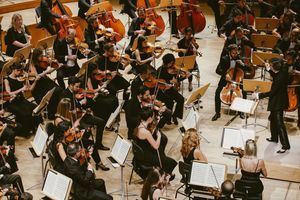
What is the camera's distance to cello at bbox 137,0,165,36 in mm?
11791

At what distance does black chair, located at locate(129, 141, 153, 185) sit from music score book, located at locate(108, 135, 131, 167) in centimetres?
47

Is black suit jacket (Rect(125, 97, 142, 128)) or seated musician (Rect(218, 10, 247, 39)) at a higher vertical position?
seated musician (Rect(218, 10, 247, 39))

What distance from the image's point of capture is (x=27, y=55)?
9.73 meters

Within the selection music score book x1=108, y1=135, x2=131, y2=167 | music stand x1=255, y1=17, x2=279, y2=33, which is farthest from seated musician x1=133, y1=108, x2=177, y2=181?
music stand x1=255, y1=17, x2=279, y2=33

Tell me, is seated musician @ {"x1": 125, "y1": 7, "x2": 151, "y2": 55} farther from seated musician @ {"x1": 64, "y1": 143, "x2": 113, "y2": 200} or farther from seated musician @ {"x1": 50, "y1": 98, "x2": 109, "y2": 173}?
seated musician @ {"x1": 64, "y1": 143, "x2": 113, "y2": 200}

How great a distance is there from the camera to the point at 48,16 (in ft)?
37.7

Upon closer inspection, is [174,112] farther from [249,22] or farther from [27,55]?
[249,22]

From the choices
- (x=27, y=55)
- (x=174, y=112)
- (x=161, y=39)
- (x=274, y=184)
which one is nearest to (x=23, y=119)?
(x=27, y=55)

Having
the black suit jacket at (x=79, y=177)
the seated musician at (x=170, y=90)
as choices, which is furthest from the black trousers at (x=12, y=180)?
the seated musician at (x=170, y=90)

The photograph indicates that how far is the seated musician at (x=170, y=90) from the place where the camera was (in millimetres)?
9234

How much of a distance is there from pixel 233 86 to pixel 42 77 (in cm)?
309

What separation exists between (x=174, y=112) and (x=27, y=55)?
2619 millimetres

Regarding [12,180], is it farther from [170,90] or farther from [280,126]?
[280,126]

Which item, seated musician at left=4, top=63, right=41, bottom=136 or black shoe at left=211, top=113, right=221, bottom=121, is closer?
seated musician at left=4, top=63, right=41, bottom=136
